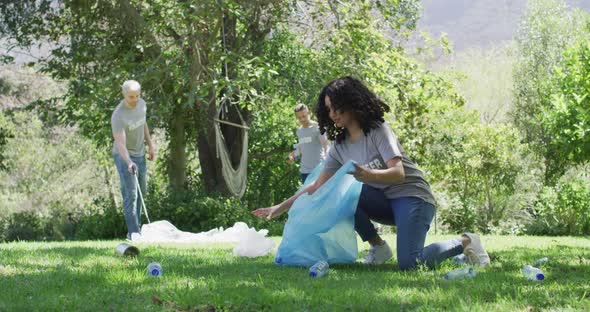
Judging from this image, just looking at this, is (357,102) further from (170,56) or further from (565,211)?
(565,211)

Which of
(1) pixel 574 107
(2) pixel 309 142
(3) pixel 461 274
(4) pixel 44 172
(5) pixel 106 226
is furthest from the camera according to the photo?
(4) pixel 44 172

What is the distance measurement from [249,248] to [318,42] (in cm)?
794

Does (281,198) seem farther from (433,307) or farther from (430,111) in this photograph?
(433,307)

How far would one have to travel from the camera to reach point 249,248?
526 centimetres

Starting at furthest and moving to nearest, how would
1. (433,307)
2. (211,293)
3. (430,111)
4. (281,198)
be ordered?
(281,198), (430,111), (211,293), (433,307)

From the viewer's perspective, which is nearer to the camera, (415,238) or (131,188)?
(415,238)

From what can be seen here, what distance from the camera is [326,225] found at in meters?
4.42

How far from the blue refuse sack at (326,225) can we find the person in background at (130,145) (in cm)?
289

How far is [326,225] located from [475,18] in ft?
242

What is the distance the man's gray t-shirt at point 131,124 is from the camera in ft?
23.2

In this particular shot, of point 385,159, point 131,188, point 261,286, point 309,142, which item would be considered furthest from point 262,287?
point 309,142

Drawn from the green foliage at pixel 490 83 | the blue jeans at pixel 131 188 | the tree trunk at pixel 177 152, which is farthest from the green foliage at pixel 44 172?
the blue jeans at pixel 131 188

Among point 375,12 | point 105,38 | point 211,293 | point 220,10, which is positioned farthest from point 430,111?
point 211,293

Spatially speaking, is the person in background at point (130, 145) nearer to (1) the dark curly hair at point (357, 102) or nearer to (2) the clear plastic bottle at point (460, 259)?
(1) the dark curly hair at point (357, 102)
